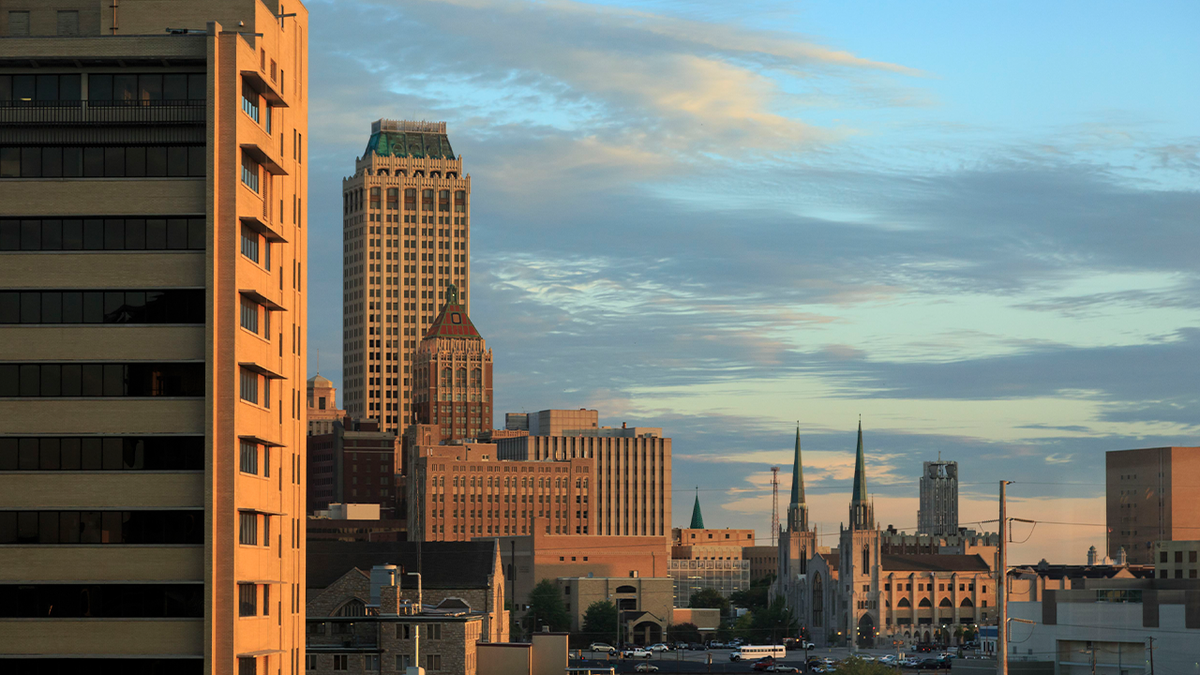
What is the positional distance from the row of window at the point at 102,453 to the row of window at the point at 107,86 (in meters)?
14.5

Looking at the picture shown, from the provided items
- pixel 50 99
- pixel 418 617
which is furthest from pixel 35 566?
pixel 418 617

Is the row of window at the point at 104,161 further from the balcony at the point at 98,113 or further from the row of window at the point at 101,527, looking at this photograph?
the row of window at the point at 101,527

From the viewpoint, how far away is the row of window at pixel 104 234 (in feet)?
205

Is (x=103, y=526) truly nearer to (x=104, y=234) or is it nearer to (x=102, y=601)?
(x=102, y=601)

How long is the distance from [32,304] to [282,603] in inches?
775

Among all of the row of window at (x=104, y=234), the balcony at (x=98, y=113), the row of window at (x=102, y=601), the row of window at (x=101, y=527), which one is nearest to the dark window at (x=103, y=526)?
the row of window at (x=101, y=527)

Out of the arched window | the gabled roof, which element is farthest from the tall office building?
the gabled roof

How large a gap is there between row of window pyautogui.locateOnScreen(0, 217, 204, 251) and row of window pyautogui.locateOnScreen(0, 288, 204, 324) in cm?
189

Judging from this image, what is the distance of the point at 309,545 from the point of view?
6142 inches

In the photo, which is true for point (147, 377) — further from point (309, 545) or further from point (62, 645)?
point (309, 545)

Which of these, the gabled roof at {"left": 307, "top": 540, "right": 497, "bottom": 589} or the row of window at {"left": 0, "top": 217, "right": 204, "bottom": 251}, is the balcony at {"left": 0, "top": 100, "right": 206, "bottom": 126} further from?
the gabled roof at {"left": 307, "top": 540, "right": 497, "bottom": 589}

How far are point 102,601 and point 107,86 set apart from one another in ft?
71.3

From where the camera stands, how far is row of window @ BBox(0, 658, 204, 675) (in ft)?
198

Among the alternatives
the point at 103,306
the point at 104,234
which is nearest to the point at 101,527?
the point at 103,306
